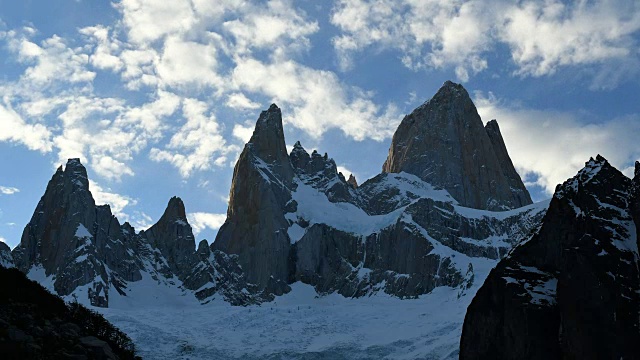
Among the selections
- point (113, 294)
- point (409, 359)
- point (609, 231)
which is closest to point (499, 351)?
point (609, 231)

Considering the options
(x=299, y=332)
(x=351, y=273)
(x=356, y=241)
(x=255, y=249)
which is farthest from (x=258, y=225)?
(x=299, y=332)

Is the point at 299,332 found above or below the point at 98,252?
below

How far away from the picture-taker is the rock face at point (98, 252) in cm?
15812

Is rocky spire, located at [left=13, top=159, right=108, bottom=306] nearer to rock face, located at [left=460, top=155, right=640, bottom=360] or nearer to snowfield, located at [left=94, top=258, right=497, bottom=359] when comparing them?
snowfield, located at [left=94, top=258, right=497, bottom=359]

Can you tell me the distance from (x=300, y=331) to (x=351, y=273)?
63.5 m

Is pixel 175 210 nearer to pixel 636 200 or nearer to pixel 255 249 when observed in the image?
pixel 255 249

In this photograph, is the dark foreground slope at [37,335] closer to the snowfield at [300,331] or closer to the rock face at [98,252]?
the snowfield at [300,331]

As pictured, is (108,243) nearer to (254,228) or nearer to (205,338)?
(254,228)

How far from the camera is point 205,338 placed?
10200 cm

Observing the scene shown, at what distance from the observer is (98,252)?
16362 cm

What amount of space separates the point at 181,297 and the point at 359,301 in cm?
3943

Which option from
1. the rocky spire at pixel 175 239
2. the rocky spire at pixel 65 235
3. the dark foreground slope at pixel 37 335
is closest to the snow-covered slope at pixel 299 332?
the rocky spire at pixel 65 235

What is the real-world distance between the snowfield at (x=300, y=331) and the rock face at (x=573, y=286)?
27.1 metres

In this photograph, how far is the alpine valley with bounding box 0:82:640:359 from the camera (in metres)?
53.1
